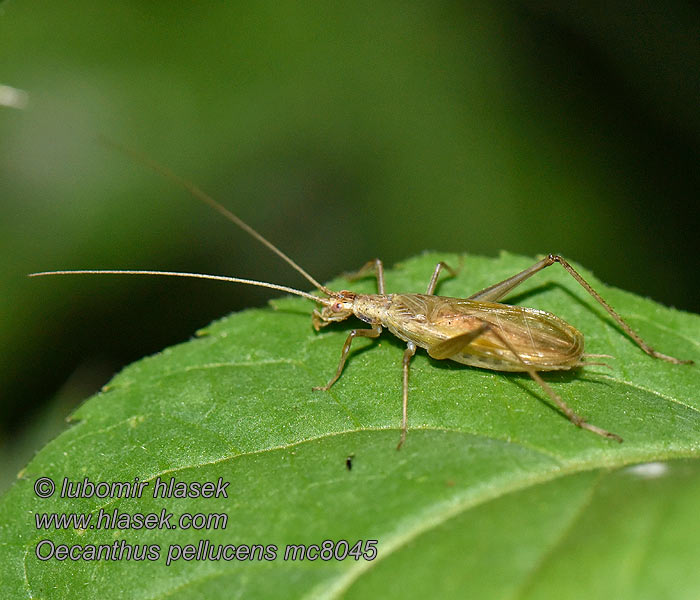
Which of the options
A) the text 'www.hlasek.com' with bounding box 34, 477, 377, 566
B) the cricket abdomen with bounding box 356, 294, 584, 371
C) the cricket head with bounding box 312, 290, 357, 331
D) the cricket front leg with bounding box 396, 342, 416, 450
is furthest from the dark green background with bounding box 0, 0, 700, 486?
the cricket front leg with bounding box 396, 342, 416, 450

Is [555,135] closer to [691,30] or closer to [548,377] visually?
[691,30]

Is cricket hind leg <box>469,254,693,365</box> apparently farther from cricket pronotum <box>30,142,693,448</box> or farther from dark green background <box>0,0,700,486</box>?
dark green background <box>0,0,700,486</box>

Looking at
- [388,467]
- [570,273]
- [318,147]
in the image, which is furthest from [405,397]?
[318,147]

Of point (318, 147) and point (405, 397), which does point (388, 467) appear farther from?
point (318, 147)

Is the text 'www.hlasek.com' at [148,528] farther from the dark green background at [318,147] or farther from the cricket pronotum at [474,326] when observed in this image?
the dark green background at [318,147]

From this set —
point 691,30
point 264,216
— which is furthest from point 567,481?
point 691,30

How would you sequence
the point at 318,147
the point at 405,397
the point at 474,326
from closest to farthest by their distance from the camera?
the point at 405,397, the point at 474,326, the point at 318,147
